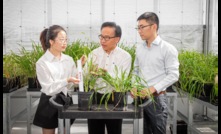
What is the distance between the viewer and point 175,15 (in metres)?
2.07

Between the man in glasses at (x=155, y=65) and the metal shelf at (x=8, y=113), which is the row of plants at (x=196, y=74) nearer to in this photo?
the man in glasses at (x=155, y=65)

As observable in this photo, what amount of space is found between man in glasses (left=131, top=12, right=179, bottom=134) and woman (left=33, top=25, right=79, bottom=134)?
0.47m

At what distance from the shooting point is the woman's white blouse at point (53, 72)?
1.73 meters

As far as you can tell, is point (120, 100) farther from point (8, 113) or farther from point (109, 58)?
point (8, 113)

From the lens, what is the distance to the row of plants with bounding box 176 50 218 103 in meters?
2.05

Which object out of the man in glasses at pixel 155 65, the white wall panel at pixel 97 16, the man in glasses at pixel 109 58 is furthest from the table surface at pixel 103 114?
the white wall panel at pixel 97 16

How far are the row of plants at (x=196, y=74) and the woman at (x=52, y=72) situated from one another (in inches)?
35.7

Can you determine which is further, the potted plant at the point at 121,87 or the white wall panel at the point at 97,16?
the white wall panel at the point at 97,16

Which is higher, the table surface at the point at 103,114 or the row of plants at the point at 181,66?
the row of plants at the point at 181,66

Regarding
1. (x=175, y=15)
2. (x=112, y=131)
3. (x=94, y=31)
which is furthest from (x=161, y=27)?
(x=112, y=131)

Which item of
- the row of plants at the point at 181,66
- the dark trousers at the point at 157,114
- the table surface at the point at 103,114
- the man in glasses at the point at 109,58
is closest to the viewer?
the table surface at the point at 103,114

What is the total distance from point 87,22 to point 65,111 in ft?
3.00

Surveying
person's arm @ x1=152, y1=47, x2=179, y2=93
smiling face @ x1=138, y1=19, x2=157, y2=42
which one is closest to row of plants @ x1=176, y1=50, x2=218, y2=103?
person's arm @ x1=152, y1=47, x2=179, y2=93

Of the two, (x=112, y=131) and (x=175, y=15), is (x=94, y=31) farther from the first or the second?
(x=112, y=131)
